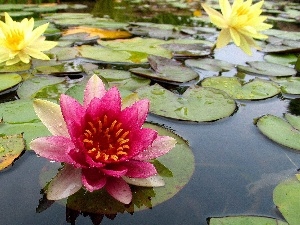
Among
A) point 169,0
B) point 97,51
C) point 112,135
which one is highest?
point 112,135

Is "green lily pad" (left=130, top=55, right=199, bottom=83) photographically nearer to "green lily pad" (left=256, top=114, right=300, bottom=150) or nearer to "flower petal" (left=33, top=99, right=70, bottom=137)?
"green lily pad" (left=256, top=114, right=300, bottom=150)

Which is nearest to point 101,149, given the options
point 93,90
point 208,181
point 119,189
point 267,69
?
point 119,189

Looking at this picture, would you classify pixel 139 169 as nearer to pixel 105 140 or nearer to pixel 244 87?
pixel 105 140

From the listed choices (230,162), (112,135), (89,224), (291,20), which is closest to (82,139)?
(112,135)

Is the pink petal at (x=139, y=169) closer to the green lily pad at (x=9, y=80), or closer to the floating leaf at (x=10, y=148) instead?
the floating leaf at (x=10, y=148)

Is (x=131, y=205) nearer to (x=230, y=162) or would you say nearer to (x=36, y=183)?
(x=36, y=183)

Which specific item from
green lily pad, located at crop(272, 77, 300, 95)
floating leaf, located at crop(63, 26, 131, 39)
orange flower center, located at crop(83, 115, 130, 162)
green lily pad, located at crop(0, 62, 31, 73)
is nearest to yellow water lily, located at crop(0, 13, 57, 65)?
green lily pad, located at crop(0, 62, 31, 73)

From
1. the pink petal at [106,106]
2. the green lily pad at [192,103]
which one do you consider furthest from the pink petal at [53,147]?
the green lily pad at [192,103]
